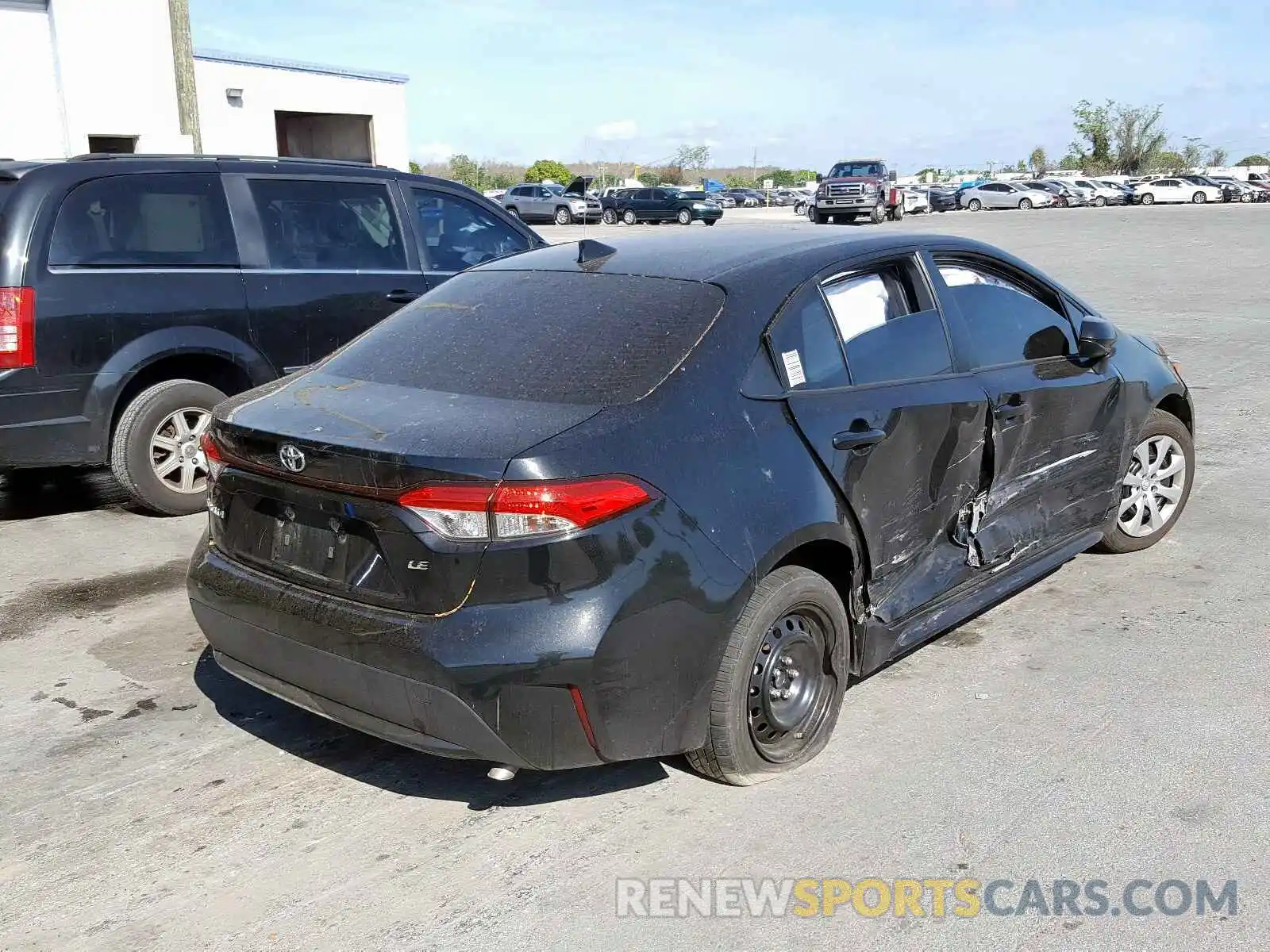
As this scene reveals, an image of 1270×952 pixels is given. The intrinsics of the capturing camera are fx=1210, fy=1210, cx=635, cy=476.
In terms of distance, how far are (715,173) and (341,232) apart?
180 meters

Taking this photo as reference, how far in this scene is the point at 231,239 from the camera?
702 cm

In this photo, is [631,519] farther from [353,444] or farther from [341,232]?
[341,232]

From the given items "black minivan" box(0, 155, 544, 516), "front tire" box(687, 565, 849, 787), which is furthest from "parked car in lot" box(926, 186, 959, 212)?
"front tire" box(687, 565, 849, 787)

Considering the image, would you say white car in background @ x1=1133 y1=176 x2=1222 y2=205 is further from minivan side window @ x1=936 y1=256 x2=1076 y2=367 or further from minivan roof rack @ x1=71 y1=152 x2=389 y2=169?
minivan side window @ x1=936 y1=256 x2=1076 y2=367

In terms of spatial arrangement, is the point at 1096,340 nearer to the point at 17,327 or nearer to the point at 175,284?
the point at 175,284

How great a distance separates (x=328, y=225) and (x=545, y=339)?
408 centimetres

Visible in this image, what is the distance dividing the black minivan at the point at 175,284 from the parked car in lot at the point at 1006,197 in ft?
194

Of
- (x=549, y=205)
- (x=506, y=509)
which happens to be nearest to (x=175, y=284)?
(x=506, y=509)

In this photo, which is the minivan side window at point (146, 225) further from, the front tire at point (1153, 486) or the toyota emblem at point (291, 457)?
the front tire at point (1153, 486)

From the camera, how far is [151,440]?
6707 millimetres

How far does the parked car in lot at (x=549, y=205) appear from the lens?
52.1 meters

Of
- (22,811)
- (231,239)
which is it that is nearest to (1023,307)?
(22,811)

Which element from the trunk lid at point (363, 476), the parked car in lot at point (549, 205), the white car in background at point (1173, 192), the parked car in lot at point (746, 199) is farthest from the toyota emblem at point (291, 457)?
the parked car in lot at point (746, 199)

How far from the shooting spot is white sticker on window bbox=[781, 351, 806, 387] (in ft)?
12.5
